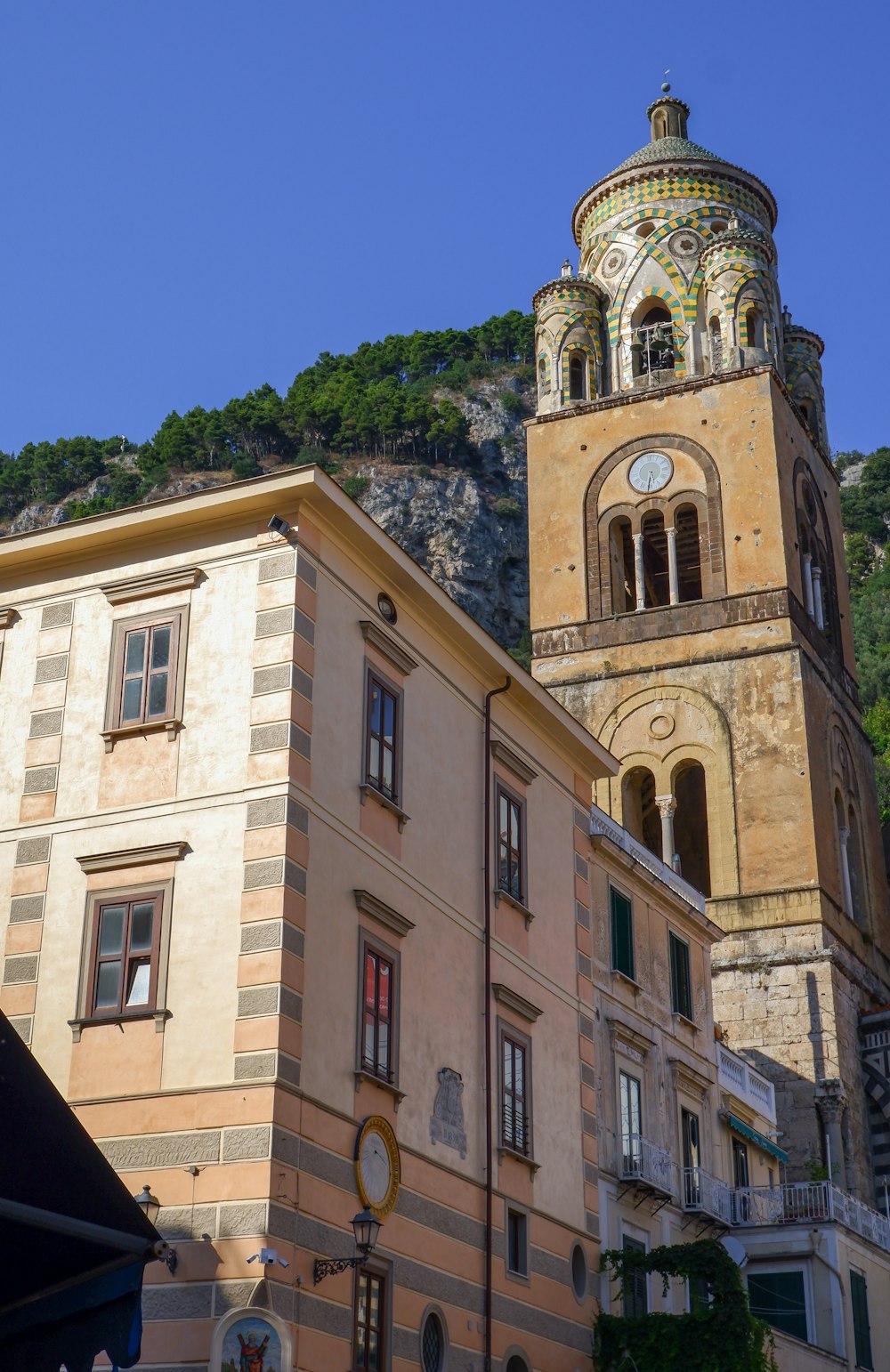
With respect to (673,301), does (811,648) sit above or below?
below

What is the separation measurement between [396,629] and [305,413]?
258 feet

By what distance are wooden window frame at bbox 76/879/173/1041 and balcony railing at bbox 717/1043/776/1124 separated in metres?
13.6

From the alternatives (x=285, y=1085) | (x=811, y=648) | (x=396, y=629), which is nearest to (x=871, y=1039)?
(x=811, y=648)

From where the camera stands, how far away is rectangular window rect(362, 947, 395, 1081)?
707 inches

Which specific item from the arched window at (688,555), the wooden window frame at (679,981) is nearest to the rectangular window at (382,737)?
the wooden window frame at (679,981)

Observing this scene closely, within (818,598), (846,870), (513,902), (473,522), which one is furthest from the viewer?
(473,522)

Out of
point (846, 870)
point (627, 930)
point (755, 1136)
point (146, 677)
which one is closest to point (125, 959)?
point (146, 677)

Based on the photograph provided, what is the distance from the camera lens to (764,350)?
43.9 meters

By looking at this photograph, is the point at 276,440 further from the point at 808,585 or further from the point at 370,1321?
the point at 370,1321

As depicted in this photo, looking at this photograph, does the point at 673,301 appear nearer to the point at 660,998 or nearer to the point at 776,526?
the point at 776,526

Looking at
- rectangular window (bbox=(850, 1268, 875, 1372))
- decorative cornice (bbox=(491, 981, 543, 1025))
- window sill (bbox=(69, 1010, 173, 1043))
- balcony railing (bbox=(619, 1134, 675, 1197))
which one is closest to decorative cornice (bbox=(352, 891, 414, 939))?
decorative cornice (bbox=(491, 981, 543, 1025))

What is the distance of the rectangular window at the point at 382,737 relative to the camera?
19234mm

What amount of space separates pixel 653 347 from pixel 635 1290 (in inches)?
1097

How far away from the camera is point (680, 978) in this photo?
27250 millimetres
